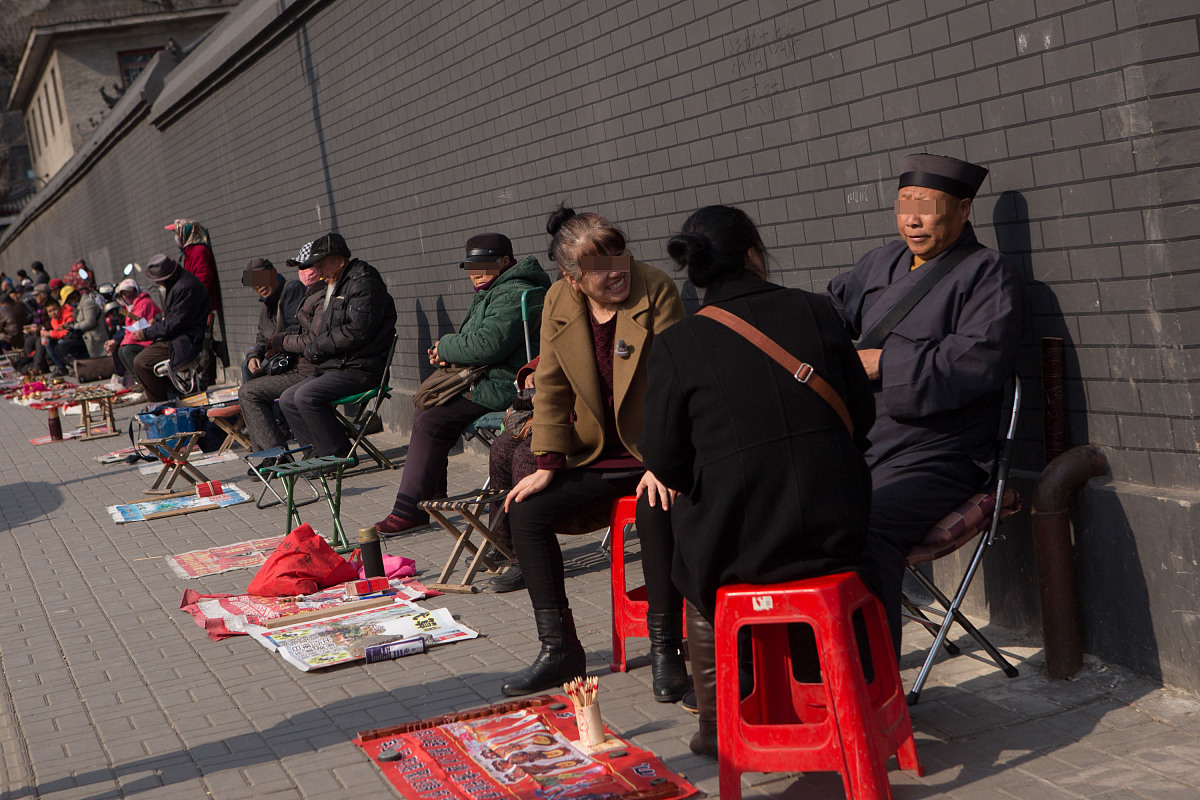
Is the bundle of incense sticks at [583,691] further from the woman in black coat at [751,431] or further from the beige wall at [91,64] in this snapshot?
the beige wall at [91,64]

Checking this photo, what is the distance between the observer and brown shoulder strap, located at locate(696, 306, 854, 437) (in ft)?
10.7

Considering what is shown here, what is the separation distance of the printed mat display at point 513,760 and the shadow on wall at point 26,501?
6.34 metres

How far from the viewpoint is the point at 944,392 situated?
402 cm

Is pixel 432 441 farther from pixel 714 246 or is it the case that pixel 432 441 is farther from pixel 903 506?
pixel 714 246

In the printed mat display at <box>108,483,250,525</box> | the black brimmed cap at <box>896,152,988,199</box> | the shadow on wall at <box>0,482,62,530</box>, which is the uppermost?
the black brimmed cap at <box>896,152,988,199</box>

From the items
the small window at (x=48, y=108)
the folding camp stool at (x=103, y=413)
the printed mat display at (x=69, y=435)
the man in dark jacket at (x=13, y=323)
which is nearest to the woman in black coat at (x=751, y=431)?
the folding camp stool at (x=103, y=413)

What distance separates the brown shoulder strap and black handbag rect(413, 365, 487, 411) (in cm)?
383

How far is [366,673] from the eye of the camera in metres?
4.97

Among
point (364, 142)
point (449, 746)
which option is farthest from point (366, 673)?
point (364, 142)

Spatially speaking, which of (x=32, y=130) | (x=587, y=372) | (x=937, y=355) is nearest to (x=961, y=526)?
(x=937, y=355)

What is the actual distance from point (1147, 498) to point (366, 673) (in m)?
3.08

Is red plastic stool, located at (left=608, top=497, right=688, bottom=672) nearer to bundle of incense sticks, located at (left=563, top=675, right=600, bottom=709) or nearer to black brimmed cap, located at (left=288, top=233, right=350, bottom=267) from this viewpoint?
bundle of incense sticks, located at (left=563, top=675, right=600, bottom=709)

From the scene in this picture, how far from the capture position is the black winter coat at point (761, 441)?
3266mm

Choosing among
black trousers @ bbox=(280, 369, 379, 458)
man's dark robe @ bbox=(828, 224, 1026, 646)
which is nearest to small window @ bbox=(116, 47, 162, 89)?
black trousers @ bbox=(280, 369, 379, 458)
